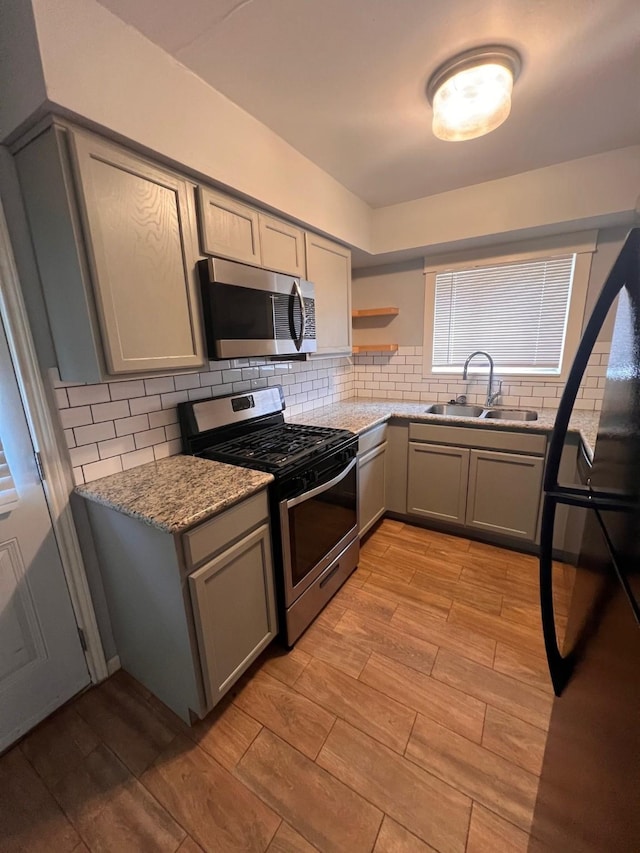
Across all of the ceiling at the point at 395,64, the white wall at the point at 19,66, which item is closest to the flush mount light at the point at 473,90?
the ceiling at the point at 395,64

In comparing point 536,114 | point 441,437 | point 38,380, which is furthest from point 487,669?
point 536,114

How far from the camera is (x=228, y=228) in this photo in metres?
1.57

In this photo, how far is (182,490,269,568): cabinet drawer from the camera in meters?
1.19

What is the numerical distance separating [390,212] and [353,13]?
1588 millimetres

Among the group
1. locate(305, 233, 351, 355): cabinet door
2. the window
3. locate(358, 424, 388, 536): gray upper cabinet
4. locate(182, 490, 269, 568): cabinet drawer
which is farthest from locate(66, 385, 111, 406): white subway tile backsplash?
the window

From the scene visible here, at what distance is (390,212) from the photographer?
8.61 feet

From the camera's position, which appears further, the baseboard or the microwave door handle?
the microwave door handle

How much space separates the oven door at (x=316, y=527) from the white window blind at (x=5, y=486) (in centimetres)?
99

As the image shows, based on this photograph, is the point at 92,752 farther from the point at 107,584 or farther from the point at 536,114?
the point at 536,114

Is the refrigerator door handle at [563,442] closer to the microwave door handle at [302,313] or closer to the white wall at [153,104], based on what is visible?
the microwave door handle at [302,313]

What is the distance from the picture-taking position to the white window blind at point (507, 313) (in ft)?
8.22

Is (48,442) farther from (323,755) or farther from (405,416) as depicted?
(405,416)

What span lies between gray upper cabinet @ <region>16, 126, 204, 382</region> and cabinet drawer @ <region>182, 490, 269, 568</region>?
62cm

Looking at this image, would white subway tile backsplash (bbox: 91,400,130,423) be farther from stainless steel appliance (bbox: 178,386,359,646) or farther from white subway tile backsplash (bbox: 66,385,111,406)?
stainless steel appliance (bbox: 178,386,359,646)
